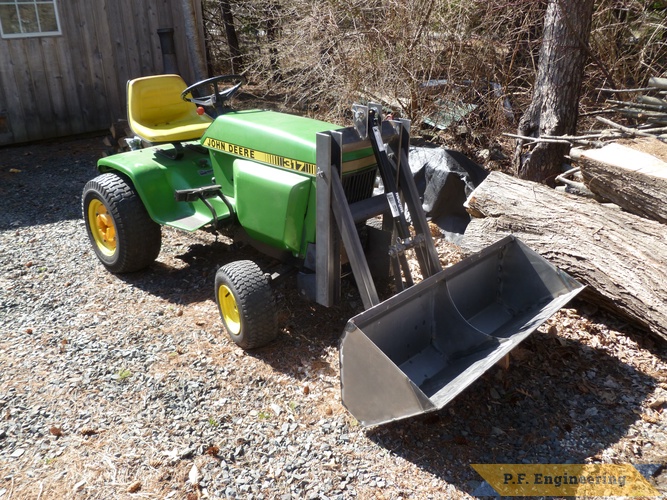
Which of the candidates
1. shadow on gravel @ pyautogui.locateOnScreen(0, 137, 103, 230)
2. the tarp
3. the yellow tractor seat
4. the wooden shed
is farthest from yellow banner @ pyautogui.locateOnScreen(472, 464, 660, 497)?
the wooden shed

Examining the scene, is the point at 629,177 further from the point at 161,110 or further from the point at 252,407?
the point at 161,110

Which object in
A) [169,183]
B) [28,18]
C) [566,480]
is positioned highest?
[28,18]

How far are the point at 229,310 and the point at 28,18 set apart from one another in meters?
6.35

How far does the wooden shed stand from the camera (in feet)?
26.0

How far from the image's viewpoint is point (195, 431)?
3.02 metres

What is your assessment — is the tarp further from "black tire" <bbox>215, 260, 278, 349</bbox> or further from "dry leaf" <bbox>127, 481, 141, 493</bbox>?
"dry leaf" <bbox>127, 481, 141, 493</bbox>

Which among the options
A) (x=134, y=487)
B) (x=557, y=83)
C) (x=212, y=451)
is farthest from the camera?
(x=557, y=83)

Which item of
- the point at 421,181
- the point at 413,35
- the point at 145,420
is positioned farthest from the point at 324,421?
the point at 413,35

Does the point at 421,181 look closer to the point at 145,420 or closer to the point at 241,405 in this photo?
the point at 241,405

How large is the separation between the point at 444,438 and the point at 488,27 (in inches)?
187

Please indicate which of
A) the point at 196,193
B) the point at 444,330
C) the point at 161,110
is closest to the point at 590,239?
the point at 444,330

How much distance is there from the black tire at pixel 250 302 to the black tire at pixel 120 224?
38.4 inches

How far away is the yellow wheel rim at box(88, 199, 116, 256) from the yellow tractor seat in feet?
2.05

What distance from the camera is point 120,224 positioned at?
4.20m
